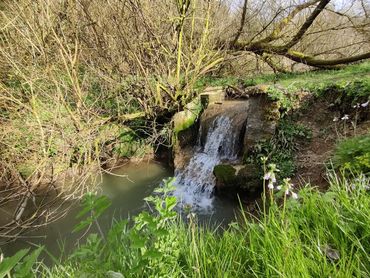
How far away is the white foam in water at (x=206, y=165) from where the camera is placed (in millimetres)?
6980

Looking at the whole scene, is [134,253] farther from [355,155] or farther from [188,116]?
[188,116]

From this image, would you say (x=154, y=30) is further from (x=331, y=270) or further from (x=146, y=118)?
(x=331, y=270)

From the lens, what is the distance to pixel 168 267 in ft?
6.16

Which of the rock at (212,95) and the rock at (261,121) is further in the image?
the rock at (212,95)

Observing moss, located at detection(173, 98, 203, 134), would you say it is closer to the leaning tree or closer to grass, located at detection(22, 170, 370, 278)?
the leaning tree

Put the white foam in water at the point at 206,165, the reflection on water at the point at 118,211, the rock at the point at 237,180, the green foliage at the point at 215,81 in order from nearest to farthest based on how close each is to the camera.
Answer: the reflection on water at the point at 118,211, the rock at the point at 237,180, the white foam in water at the point at 206,165, the green foliage at the point at 215,81

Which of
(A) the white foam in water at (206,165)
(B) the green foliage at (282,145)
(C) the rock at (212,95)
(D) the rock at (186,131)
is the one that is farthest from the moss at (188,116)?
(B) the green foliage at (282,145)

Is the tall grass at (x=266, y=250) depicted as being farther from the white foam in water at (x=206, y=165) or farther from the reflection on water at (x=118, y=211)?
the white foam in water at (x=206, y=165)

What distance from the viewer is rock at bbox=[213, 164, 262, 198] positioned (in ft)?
18.8

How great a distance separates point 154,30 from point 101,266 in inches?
254

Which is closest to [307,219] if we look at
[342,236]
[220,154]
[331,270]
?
[342,236]

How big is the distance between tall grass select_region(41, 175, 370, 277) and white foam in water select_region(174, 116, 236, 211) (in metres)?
4.62

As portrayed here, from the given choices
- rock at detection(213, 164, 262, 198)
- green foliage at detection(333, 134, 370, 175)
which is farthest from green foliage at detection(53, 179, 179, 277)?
rock at detection(213, 164, 262, 198)

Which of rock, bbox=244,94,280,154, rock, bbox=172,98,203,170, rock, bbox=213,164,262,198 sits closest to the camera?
rock, bbox=213,164,262,198
